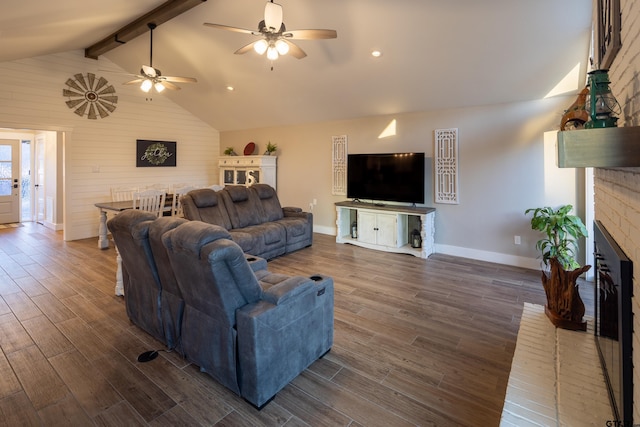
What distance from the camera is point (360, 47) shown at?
4215 mm

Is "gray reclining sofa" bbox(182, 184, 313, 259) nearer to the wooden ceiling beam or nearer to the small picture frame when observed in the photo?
the wooden ceiling beam

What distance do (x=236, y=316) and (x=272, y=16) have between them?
2596 millimetres

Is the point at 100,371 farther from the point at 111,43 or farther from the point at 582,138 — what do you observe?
the point at 111,43

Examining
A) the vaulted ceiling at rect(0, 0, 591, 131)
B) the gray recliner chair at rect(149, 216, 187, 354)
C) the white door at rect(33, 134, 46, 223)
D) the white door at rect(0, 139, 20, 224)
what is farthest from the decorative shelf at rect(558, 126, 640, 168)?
the white door at rect(0, 139, 20, 224)

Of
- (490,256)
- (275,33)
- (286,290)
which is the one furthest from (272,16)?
(490,256)

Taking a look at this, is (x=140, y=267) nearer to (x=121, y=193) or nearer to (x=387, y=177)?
(x=387, y=177)

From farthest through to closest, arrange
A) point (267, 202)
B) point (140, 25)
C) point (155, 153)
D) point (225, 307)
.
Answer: point (155, 153)
point (267, 202)
point (140, 25)
point (225, 307)

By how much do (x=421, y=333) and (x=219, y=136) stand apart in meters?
7.73

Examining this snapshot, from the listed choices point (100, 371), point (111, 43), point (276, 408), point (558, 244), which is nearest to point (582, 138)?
point (276, 408)

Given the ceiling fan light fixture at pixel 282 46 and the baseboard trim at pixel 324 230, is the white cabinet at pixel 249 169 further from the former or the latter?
the ceiling fan light fixture at pixel 282 46

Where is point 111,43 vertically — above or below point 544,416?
above

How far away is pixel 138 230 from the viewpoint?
2.36m

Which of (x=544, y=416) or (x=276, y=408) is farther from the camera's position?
(x=276, y=408)

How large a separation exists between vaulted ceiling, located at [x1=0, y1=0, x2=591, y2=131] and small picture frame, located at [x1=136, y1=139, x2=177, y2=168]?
1.70 m
